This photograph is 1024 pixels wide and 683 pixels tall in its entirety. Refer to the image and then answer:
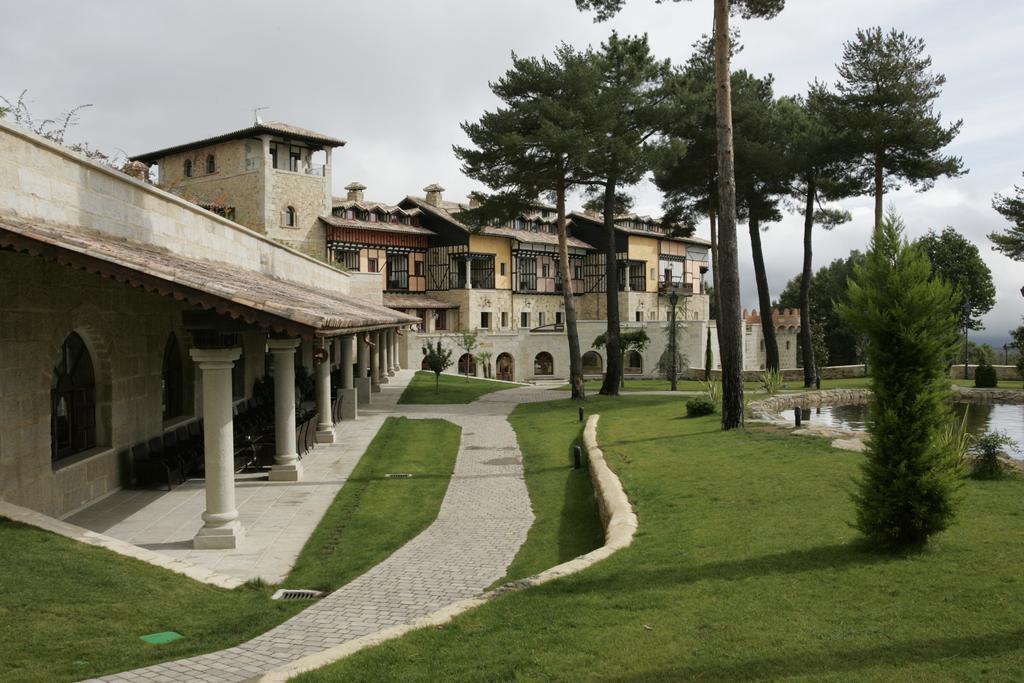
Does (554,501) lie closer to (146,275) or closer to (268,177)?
(146,275)

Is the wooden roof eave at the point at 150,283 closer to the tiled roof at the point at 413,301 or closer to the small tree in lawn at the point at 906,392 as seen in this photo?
the small tree in lawn at the point at 906,392

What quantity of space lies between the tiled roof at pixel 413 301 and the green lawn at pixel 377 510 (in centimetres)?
3347

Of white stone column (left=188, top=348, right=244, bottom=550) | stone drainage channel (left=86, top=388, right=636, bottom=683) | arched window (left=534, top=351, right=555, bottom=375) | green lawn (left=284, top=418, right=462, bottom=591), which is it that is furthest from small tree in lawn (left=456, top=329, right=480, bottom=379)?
white stone column (left=188, top=348, right=244, bottom=550)

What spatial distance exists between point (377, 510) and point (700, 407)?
11.3 metres

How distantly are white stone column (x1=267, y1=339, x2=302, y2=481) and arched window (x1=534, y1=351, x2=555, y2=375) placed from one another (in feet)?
139

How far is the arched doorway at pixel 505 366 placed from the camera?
2151 inches

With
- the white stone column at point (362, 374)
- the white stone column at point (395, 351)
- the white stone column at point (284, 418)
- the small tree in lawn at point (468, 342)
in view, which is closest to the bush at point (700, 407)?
the white stone column at point (362, 374)

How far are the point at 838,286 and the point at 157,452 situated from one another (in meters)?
68.5

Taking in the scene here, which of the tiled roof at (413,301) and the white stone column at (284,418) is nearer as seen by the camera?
the white stone column at (284,418)

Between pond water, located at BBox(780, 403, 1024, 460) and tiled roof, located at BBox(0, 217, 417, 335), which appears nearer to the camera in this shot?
tiled roof, located at BBox(0, 217, 417, 335)

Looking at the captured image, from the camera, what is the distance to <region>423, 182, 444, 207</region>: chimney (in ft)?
201

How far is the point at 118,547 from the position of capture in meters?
8.27

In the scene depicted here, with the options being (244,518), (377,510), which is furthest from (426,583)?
(244,518)

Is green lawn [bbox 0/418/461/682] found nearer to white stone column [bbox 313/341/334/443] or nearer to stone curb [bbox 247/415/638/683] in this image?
stone curb [bbox 247/415/638/683]
